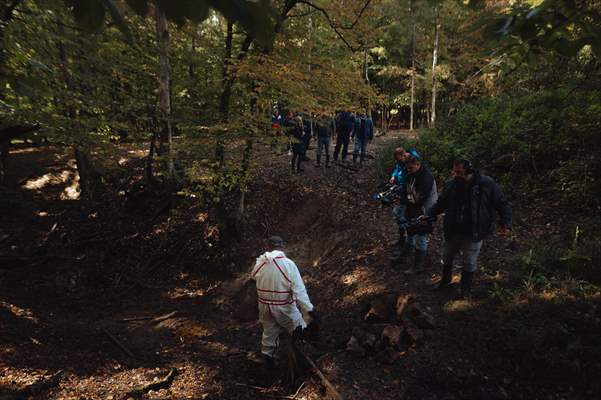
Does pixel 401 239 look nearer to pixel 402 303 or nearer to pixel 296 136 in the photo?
pixel 402 303

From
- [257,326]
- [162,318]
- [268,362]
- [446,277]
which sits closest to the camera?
[268,362]

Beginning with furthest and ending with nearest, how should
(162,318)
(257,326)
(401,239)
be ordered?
1. (162,318)
2. (401,239)
3. (257,326)

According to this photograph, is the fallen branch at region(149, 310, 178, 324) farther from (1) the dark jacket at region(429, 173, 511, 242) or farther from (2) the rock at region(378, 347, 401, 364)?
(1) the dark jacket at region(429, 173, 511, 242)

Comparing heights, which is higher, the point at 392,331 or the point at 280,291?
the point at 280,291

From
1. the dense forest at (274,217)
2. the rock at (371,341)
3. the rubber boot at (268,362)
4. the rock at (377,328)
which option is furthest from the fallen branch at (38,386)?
the rock at (377,328)

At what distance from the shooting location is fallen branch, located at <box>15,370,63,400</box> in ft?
15.6

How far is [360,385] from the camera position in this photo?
4.39 m

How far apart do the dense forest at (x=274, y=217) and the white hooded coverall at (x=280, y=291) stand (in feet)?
0.25

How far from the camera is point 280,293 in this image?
492cm

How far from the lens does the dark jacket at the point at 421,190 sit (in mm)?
6102

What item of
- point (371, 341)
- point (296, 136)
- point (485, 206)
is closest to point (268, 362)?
point (371, 341)

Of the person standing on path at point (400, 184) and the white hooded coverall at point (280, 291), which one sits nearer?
the white hooded coverall at point (280, 291)

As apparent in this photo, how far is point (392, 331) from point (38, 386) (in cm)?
518

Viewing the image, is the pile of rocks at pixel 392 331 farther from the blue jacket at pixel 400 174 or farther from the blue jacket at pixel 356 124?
the blue jacket at pixel 356 124
